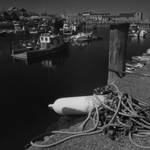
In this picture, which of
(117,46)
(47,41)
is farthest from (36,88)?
(47,41)

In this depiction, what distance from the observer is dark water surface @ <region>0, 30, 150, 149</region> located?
418 inches

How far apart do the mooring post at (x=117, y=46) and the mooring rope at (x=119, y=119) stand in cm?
134

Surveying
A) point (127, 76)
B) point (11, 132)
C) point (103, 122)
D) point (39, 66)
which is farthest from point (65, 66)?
point (103, 122)

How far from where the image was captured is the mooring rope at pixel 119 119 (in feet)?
9.61

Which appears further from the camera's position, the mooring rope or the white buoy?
the white buoy

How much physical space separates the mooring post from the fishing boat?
977 inches

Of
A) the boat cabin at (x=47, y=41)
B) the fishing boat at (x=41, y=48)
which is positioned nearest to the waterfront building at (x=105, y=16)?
the fishing boat at (x=41, y=48)

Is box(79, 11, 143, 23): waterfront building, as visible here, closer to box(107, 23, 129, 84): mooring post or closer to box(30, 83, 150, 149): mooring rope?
box(107, 23, 129, 84): mooring post

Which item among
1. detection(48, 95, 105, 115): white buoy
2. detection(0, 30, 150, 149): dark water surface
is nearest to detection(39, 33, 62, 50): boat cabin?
detection(0, 30, 150, 149): dark water surface

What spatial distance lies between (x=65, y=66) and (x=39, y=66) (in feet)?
11.1

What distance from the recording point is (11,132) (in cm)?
1030

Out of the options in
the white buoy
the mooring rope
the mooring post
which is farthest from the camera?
the mooring post

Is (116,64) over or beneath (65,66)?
over

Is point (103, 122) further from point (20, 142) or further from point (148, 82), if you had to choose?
point (20, 142)
